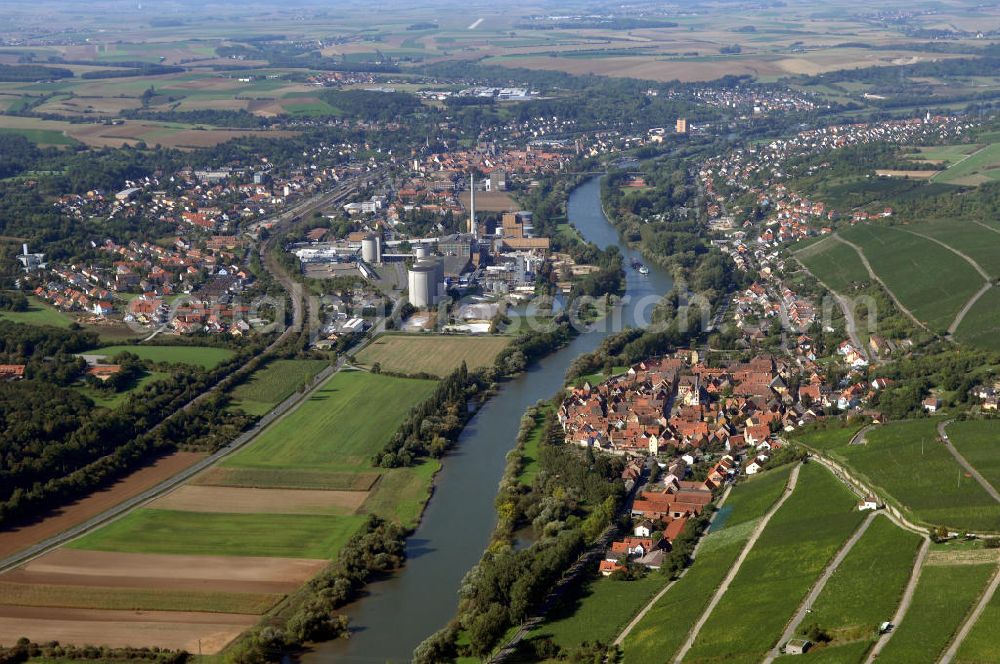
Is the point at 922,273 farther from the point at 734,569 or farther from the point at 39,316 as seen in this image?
the point at 39,316

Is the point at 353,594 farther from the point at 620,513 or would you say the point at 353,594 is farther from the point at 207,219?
the point at 207,219

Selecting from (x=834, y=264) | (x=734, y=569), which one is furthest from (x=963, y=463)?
(x=834, y=264)

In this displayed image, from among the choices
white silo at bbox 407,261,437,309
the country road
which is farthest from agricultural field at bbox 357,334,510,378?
white silo at bbox 407,261,437,309

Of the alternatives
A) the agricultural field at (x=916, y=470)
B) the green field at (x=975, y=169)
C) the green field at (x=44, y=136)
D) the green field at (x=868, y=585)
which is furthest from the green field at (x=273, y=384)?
the green field at (x=44, y=136)

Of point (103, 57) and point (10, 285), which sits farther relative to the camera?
point (103, 57)

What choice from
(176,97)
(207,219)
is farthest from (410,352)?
(176,97)
